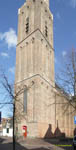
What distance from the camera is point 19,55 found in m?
40.3

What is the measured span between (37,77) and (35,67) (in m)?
2.50

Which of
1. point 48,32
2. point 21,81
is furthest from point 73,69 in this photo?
point 48,32

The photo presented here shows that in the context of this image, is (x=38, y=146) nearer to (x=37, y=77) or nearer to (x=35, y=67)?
(x=37, y=77)

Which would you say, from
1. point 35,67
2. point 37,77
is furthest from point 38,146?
point 35,67

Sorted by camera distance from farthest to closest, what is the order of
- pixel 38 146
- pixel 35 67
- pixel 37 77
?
pixel 35 67 → pixel 37 77 → pixel 38 146

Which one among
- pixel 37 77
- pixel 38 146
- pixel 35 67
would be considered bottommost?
pixel 38 146

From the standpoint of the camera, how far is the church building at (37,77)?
32.5 m

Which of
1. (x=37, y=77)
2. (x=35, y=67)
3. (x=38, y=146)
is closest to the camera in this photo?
(x=38, y=146)

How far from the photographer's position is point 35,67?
117 ft

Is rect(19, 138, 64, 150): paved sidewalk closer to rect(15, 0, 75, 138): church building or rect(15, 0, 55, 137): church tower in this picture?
rect(15, 0, 55, 137): church tower

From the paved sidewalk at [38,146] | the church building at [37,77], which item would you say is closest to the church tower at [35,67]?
the church building at [37,77]

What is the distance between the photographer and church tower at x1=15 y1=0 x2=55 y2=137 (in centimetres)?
3238

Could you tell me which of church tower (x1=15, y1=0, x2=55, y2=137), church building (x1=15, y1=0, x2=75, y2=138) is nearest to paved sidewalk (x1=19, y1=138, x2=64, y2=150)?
church tower (x1=15, y1=0, x2=55, y2=137)

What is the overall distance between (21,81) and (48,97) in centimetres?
703
